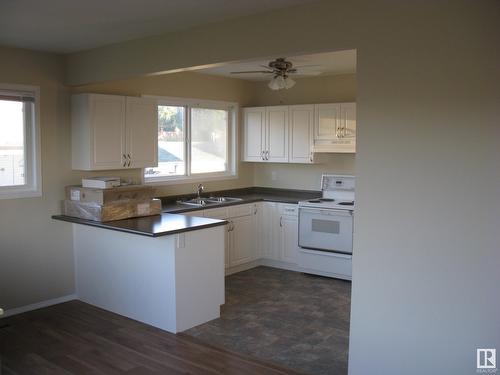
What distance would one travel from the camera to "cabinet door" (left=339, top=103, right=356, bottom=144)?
5.97m

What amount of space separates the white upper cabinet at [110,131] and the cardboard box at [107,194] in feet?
0.82

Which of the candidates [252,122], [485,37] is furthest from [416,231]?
[252,122]

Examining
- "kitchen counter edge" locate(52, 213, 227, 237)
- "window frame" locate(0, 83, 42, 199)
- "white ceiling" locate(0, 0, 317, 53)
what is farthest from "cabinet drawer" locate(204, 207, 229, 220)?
"white ceiling" locate(0, 0, 317, 53)

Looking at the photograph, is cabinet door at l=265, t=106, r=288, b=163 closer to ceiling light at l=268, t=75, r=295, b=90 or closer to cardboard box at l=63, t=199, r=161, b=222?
ceiling light at l=268, t=75, r=295, b=90

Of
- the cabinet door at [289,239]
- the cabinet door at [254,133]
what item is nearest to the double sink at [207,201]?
the cabinet door at [289,239]

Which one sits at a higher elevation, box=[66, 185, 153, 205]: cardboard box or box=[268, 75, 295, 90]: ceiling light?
box=[268, 75, 295, 90]: ceiling light

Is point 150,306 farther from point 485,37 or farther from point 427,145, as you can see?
point 485,37

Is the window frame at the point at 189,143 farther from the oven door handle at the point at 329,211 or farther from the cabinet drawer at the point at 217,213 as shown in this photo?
the oven door handle at the point at 329,211

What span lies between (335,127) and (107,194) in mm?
2839

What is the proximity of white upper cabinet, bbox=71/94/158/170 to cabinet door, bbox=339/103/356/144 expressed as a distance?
224 cm

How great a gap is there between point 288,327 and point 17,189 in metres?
2.84

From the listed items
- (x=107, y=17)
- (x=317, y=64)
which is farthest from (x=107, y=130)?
(x=317, y=64)

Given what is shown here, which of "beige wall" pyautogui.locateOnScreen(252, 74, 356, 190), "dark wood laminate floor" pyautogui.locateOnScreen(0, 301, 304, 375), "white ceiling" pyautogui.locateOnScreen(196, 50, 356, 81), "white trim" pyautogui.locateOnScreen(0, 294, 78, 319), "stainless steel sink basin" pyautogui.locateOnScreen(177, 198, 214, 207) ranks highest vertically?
"white ceiling" pyautogui.locateOnScreen(196, 50, 356, 81)

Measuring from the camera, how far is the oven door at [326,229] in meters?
5.73
